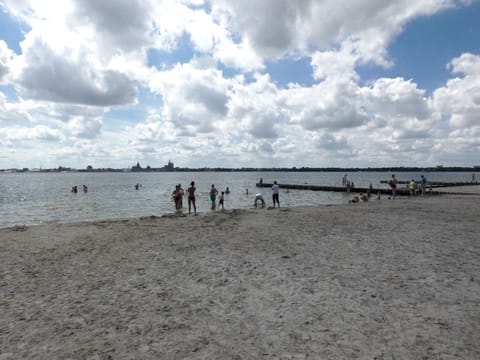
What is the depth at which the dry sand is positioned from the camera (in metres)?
3.76

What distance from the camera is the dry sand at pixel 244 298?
3.76 metres

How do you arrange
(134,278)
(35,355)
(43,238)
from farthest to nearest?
(43,238) → (134,278) → (35,355)

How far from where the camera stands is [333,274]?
21.2 ft

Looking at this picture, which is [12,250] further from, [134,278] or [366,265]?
[366,265]

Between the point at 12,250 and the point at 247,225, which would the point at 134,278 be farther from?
the point at 247,225

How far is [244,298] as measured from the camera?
17.2 feet

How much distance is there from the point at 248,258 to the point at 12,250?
7471 mm

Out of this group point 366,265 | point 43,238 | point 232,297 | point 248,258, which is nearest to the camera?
point 232,297

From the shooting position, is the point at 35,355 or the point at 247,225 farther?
the point at 247,225

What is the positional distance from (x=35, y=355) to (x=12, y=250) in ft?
23.7

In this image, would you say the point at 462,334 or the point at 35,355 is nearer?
the point at 35,355

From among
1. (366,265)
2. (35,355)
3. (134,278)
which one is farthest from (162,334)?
(366,265)

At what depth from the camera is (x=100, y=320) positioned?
4523 mm

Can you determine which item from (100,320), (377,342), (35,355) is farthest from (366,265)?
(35,355)
